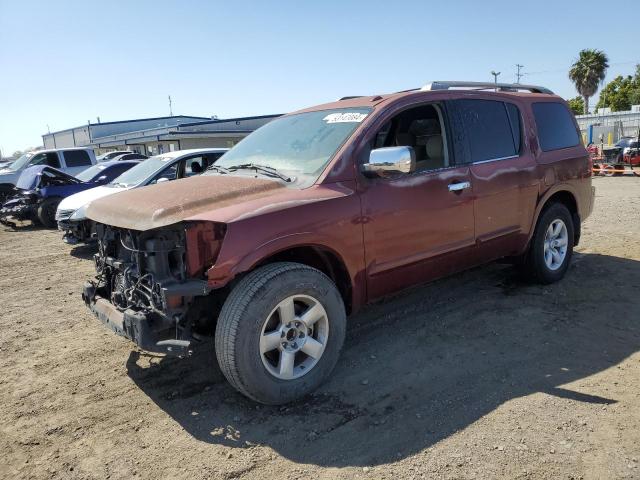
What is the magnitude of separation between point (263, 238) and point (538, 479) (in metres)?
2.00

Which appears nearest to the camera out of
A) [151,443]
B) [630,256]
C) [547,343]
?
[151,443]

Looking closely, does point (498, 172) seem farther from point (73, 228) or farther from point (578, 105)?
point (578, 105)

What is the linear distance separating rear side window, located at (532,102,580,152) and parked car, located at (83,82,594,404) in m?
0.19

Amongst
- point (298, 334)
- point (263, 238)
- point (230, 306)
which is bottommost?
point (298, 334)

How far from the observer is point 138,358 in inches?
164

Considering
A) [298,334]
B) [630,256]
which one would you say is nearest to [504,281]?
[630,256]

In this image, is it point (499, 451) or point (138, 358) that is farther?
point (138, 358)

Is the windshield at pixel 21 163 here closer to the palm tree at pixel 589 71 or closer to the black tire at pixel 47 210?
the black tire at pixel 47 210

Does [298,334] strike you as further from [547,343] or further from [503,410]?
[547,343]

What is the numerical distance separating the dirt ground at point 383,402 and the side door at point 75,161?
11871mm

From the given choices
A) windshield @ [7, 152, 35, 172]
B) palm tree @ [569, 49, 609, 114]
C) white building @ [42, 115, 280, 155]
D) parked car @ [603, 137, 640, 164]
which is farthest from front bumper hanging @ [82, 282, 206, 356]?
palm tree @ [569, 49, 609, 114]

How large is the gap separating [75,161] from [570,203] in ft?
49.4

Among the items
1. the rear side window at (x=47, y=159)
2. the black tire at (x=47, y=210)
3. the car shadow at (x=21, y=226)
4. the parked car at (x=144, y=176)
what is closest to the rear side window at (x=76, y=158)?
the rear side window at (x=47, y=159)

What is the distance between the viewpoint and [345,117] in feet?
13.3
